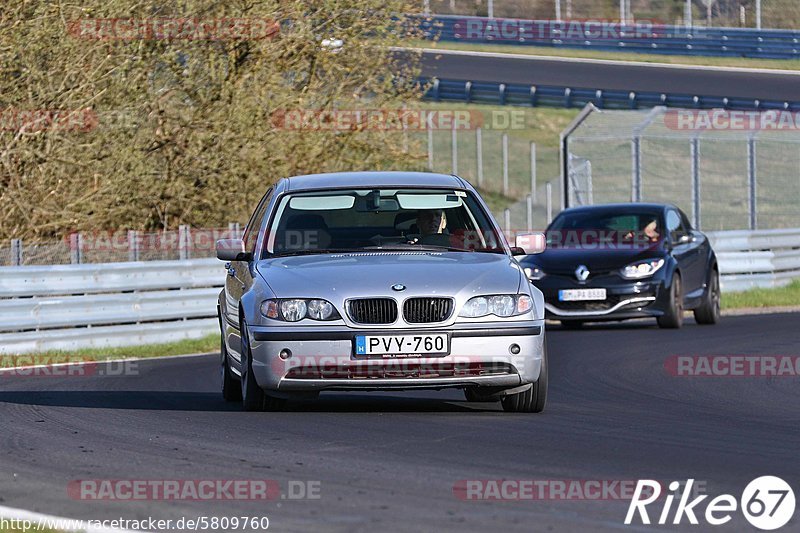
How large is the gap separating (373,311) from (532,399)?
127 centimetres

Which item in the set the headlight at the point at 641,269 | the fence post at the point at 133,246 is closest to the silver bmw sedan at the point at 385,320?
the headlight at the point at 641,269

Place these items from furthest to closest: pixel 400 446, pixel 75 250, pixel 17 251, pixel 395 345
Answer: pixel 75 250 < pixel 17 251 < pixel 395 345 < pixel 400 446

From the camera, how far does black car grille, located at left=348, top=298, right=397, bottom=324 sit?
964 centimetres

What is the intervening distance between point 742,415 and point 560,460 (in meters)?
2.75

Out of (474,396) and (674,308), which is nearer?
(474,396)

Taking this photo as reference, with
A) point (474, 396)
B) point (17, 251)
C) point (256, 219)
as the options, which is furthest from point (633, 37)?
point (474, 396)

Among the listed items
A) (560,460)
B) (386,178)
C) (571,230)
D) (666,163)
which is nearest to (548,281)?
(571,230)

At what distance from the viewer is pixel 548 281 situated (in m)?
19.4

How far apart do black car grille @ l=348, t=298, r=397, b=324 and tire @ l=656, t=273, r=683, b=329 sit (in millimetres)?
10115

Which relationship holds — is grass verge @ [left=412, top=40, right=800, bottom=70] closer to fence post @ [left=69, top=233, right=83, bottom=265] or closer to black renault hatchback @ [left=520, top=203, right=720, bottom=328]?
black renault hatchback @ [left=520, top=203, right=720, bottom=328]

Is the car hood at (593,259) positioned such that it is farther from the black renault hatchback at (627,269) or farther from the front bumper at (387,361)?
the front bumper at (387,361)

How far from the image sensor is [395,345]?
9.62m

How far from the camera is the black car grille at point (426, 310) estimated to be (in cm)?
965

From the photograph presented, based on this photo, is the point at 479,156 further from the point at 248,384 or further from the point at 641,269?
the point at 248,384
